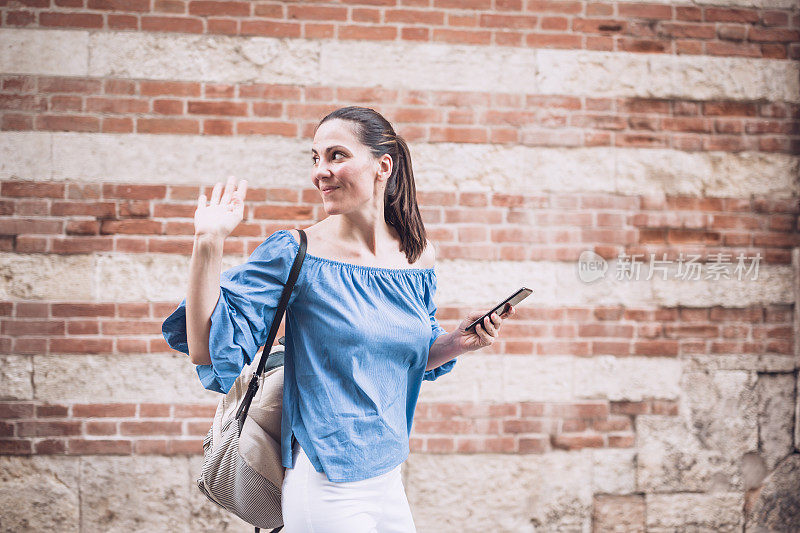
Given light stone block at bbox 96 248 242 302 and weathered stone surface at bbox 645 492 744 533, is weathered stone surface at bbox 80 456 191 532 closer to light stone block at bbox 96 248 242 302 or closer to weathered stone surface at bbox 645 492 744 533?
light stone block at bbox 96 248 242 302

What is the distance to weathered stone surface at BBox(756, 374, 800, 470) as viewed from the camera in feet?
11.2

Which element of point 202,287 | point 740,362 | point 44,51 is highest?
point 44,51

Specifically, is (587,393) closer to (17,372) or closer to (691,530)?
(691,530)

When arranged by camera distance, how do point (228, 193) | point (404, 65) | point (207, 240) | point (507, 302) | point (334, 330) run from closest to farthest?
point (207, 240) → point (228, 193) → point (334, 330) → point (507, 302) → point (404, 65)

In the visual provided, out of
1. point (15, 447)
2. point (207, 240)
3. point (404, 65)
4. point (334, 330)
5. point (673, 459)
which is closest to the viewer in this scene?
point (207, 240)

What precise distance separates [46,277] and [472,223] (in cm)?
224

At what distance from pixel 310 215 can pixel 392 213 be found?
1241 mm

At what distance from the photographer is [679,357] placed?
11.0ft

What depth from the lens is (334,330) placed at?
166 centimetres

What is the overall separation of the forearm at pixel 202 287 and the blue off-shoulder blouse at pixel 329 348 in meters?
0.08

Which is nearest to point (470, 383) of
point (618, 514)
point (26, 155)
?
point (618, 514)

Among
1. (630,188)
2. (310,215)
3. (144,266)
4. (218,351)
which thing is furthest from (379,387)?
(630,188)

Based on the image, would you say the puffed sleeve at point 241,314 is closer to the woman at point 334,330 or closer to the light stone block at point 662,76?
the woman at point 334,330

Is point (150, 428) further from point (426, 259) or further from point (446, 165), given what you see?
point (446, 165)
